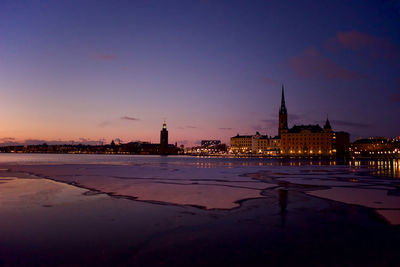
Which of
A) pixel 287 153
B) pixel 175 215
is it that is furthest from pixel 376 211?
pixel 287 153

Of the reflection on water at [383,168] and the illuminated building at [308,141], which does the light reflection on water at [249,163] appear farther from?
the illuminated building at [308,141]

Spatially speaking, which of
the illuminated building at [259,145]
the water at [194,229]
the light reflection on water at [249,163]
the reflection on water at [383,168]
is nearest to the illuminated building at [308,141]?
the illuminated building at [259,145]

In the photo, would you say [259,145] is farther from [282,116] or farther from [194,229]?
[194,229]

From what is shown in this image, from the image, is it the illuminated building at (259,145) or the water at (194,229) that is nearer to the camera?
the water at (194,229)

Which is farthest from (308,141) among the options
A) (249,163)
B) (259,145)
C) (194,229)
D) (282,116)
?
(194,229)

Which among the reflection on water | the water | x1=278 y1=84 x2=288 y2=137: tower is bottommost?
the water

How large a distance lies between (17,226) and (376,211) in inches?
482

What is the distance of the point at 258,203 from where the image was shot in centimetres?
1355

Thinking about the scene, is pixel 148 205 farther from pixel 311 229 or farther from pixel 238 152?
pixel 238 152

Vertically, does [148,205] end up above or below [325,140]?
below

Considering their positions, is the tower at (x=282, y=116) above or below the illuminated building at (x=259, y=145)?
above

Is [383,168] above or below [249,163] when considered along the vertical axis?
above

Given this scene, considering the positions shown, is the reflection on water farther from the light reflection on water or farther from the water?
the water

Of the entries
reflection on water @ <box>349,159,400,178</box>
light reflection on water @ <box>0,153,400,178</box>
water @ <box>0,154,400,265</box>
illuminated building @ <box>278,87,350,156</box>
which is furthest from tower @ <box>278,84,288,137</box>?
water @ <box>0,154,400,265</box>
